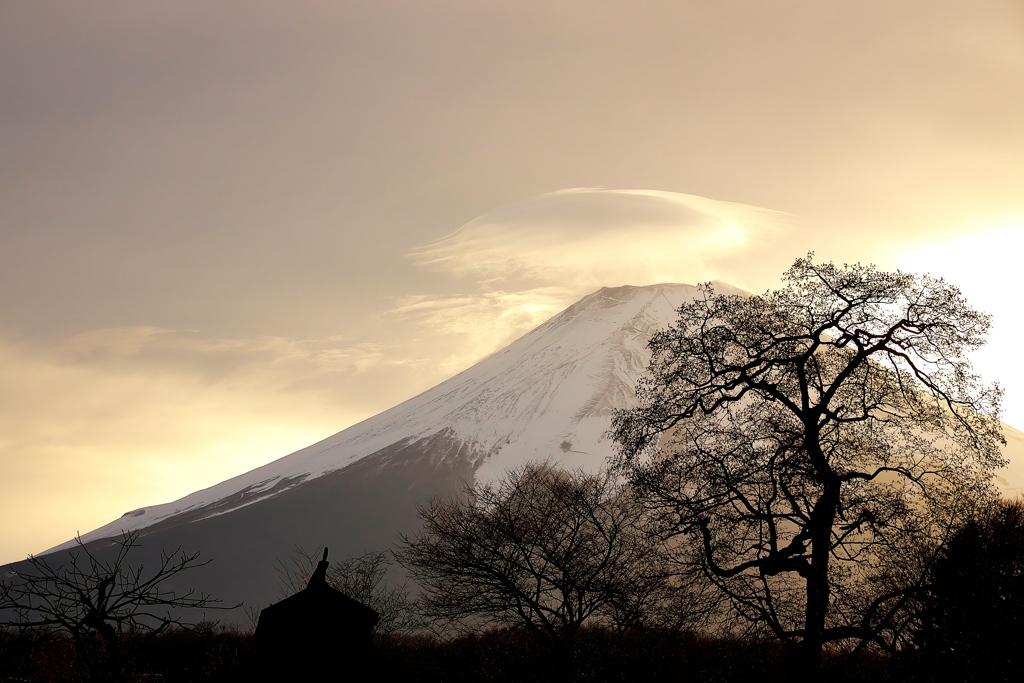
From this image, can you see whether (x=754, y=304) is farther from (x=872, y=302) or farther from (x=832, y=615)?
(x=832, y=615)

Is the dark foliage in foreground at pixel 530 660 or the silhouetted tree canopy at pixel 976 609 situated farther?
the dark foliage in foreground at pixel 530 660

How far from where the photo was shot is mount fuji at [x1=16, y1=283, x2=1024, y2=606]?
140 metres

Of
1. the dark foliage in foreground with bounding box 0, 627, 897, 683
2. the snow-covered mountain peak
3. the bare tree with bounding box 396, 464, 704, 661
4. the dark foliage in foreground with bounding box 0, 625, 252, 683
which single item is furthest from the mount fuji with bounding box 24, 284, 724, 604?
the bare tree with bounding box 396, 464, 704, 661

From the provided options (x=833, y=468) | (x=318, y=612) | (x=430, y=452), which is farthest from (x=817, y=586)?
(x=430, y=452)

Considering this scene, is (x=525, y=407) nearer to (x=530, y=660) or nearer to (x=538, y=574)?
(x=530, y=660)

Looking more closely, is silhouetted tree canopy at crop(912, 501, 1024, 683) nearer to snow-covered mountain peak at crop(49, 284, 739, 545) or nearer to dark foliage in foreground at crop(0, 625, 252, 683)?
dark foliage in foreground at crop(0, 625, 252, 683)

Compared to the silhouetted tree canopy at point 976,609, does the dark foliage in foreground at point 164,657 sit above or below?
above

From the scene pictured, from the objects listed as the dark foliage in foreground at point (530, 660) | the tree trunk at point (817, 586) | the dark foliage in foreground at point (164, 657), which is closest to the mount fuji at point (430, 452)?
Answer: the dark foliage in foreground at point (164, 657)

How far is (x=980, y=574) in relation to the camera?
52.5 ft

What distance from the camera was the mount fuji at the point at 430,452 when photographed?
461 feet

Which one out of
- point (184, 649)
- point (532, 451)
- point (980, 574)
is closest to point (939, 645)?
point (980, 574)

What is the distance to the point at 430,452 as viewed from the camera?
160 meters

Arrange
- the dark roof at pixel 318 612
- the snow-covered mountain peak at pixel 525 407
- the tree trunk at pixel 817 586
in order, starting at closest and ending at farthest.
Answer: the dark roof at pixel 318 612
the tree trunk at pixel 817 586
the snow-covered mountain peak at pixel 525 407

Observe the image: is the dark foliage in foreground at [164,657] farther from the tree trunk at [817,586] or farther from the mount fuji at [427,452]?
the mount fuji at [427,452]
